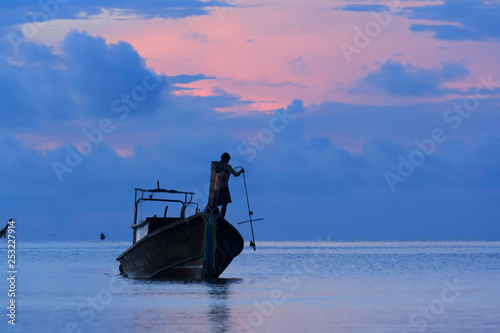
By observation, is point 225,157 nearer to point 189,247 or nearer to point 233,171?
point 233,171

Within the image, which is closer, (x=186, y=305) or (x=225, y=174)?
(x=186, y=305)

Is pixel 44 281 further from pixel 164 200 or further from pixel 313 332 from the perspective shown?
pixel 313 332

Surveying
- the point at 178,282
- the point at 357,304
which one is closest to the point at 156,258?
the point at 178,282

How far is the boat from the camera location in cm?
3334

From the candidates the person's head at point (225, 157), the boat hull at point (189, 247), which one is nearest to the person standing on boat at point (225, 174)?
the person's head at point (225, 157)

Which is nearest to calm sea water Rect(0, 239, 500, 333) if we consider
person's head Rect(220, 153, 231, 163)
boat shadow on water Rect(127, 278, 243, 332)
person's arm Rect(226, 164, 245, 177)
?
boat shadow on water Rect(127, 278, 243, 332)

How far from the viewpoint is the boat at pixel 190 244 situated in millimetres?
33344

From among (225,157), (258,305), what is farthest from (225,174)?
(258,305)

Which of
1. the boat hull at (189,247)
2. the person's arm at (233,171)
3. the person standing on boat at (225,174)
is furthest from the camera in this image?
the boat hull at (189,247)

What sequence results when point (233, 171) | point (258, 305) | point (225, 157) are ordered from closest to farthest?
point (258, 305) < point (233, 171) < point (225, 157)

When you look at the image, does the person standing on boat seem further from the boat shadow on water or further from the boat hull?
the boat shadow on water

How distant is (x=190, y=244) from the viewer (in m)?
34.0

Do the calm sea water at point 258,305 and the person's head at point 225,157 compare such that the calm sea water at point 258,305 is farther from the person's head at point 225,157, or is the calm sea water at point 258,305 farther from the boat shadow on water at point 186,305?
the person's head at point 225,157

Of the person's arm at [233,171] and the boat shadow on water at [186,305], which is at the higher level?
the person's arm at [233,171]
